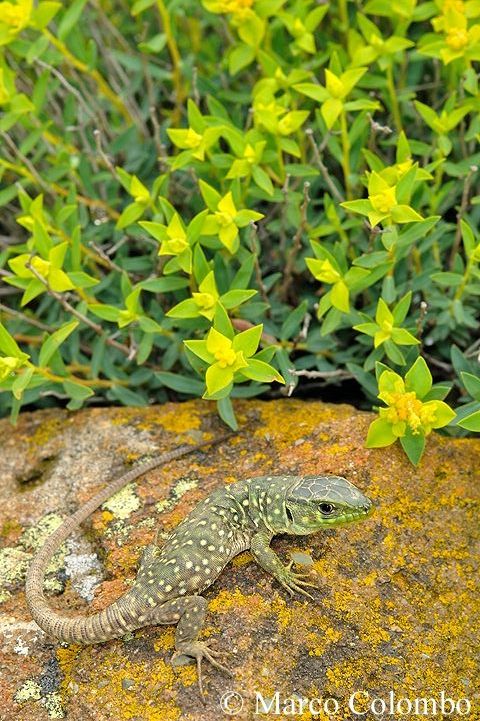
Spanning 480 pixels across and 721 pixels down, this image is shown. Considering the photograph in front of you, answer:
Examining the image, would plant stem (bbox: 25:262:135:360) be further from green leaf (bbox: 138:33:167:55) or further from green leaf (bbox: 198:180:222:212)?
green leaf (bbox: 138:33:167:55)

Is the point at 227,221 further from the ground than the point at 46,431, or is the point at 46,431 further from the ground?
the point at 227,221

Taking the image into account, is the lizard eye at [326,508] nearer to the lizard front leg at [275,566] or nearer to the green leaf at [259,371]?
the lizard front leg at [275,566]

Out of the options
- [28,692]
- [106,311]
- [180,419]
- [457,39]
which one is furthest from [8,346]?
[457,39]

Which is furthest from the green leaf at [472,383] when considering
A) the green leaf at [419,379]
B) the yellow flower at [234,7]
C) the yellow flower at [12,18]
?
the yellow flower at [12,18]

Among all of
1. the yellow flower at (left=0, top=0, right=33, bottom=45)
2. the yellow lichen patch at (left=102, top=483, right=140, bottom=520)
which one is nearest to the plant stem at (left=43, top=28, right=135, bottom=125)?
the yellow flower at (left=0, top=0, right=33, bottom=45)

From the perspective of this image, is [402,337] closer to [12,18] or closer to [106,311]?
[106,311]

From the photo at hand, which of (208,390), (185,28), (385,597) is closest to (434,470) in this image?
(385,597)

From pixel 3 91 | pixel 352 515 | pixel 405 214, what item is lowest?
pixel 352 515
